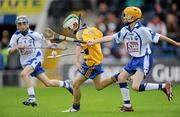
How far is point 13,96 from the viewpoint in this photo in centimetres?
2127

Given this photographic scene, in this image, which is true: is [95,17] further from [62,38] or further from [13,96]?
[62,38]

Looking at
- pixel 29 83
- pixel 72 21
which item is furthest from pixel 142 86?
pixel 29 83

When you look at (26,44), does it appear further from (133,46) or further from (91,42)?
(133,46)

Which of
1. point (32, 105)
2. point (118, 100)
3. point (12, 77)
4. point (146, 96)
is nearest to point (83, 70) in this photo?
point (32, 105)

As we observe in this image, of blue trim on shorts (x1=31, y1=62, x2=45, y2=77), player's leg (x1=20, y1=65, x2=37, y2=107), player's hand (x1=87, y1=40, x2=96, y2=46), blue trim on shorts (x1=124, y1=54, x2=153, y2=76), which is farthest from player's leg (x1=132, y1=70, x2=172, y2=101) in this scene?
blue trim on shorts (x1=31, y1=62, x2=45, y2=77)

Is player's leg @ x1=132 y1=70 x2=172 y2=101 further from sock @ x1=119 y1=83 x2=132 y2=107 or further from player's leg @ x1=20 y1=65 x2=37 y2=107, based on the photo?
player's leg @ x1=20 y1=65 x2=37 y2=107

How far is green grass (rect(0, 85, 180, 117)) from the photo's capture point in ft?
49.0

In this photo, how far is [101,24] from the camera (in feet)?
87.4

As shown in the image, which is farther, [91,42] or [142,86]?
[91,42]

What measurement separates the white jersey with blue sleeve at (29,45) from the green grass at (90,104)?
1.07m

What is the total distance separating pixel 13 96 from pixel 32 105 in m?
4.77

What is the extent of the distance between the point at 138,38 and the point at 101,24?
11846 millimetres

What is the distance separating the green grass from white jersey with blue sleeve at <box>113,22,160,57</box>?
1.25 meters

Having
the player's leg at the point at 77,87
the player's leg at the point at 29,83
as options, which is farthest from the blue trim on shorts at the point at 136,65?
the player's leg at the point at 29,83
